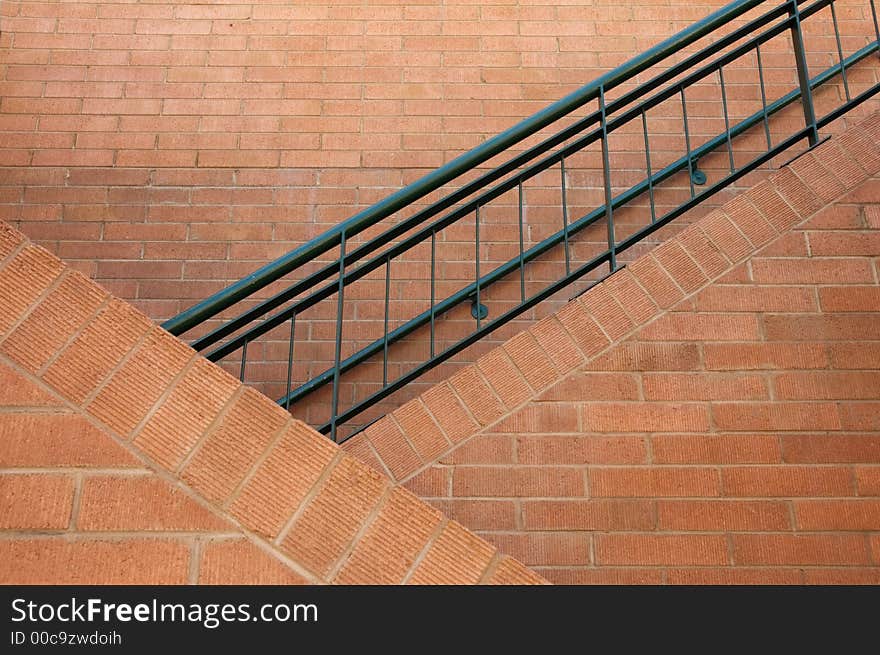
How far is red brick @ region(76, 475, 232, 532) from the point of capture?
1.57m

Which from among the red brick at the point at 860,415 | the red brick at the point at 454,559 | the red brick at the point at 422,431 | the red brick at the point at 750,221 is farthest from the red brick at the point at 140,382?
the red brick at the point at 860,415

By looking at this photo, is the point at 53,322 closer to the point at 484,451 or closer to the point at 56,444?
the point at 56,444

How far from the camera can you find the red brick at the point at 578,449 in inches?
93.4

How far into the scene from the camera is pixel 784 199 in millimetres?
2629

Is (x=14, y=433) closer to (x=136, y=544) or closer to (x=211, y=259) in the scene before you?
(x=136, y=544)

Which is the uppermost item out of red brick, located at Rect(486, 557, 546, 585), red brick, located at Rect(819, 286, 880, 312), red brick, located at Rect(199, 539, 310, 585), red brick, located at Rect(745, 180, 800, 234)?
red brick, located at Rect(745, 180, 800, 234)

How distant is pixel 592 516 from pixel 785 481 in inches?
24.1

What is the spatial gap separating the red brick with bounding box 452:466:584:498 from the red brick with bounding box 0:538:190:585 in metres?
1.00

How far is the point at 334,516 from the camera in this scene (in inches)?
63.2

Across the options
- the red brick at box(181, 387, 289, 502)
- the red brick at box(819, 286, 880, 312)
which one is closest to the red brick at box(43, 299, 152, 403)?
the red brick at box(181, 387, 289, 502)

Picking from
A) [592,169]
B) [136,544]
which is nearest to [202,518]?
[136,544]

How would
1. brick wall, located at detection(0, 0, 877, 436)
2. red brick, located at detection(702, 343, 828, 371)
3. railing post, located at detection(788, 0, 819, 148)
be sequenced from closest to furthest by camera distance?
red brick, located at detection(702, 343, 828, 371) → railing post, located at detection(788, 0, 819, 148) → brick wall, located at detection(0, 0, 877, 436)

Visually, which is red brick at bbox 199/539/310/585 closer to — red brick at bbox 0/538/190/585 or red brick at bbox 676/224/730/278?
red brick at bbox 0/538/190/585

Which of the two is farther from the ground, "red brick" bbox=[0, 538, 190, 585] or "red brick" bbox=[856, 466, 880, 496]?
"red brick" bbox=[856, 466, 880, 496]
